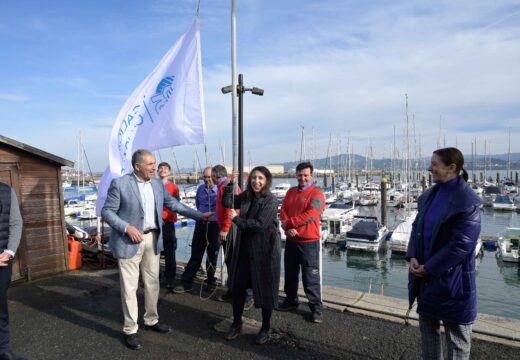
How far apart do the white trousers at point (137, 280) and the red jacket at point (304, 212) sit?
5.48 ft

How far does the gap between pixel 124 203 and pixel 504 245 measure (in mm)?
23089

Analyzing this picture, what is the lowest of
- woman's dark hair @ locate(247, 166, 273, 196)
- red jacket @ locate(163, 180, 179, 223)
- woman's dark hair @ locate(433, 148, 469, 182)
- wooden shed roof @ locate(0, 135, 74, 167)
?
red jacket @ locate(163, 180, 179, 223)

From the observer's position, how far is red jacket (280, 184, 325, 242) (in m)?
4.19

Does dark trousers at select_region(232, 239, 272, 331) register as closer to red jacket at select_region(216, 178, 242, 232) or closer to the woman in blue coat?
red jacket at select_region(216, 178, 242, 232)

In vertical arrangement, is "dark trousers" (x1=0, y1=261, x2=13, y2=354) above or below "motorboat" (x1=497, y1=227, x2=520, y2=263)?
above

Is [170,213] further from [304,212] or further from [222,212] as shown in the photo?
[304,212]

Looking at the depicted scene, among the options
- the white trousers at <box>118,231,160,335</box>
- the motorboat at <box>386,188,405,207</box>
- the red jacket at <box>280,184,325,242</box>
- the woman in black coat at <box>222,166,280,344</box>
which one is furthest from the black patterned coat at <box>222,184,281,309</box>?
the motorboat at <box>386,188,405,207</box>

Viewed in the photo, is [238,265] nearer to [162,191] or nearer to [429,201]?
[162,191]

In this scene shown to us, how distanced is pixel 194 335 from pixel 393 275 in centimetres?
1750

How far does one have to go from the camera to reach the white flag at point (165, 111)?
486 centimetres

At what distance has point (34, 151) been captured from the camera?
579cm

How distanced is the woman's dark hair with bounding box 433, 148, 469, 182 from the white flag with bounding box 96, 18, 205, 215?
3081mm

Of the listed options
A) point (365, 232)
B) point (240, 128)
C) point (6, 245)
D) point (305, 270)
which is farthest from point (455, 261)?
point (365, 232)

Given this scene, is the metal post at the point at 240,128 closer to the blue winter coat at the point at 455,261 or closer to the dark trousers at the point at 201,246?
the dark trousers at the point at 201,246
